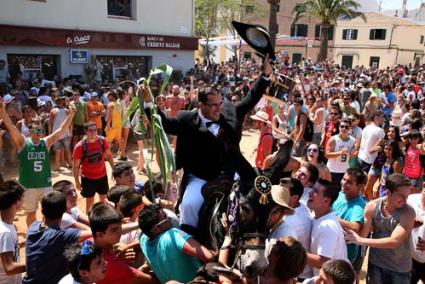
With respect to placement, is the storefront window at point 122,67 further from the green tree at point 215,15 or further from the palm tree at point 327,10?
the palm tree at point 327,10

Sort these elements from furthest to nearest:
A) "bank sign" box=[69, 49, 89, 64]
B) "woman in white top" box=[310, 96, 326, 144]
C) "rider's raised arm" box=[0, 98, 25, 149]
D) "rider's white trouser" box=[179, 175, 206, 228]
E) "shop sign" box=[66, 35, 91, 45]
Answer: "bank sign" box=[69, 49, 89, 64] < "shop sign" box=[66, 35, 91, 45] < "woman in white top" box=[310, 96, 326, 144] < "rider's raised arm" box=[0, 98, 25, 149] < "rider's white trouser" box=[179, 175, 206, 228]

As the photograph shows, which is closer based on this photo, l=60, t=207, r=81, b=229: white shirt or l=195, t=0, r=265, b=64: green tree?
l=60, t=207, r=81, b=229: white shirt

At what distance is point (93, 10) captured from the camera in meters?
19.2

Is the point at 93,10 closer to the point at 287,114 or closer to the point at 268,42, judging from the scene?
the point at 287,114

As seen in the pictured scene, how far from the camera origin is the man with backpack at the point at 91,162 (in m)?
6.74

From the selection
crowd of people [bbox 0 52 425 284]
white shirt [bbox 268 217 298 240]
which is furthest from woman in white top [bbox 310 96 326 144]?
white shirt [bbox 268 217 298 240]

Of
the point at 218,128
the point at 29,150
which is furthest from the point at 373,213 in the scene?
the point at 29,150

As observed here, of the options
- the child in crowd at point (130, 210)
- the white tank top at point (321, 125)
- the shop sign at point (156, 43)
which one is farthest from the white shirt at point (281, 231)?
the shop sign at point (156, 43)

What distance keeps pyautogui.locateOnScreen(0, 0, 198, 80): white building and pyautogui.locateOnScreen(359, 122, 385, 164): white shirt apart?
13.9 m

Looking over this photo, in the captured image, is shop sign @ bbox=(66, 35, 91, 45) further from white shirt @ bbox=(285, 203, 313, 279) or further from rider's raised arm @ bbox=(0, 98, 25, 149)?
white shirt @ bbox=(285, 203, 313, 279)

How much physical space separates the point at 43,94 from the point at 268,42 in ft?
33.4

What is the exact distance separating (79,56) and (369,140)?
14.7 meters

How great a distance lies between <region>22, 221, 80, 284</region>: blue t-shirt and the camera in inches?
131

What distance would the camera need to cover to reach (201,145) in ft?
11.2
